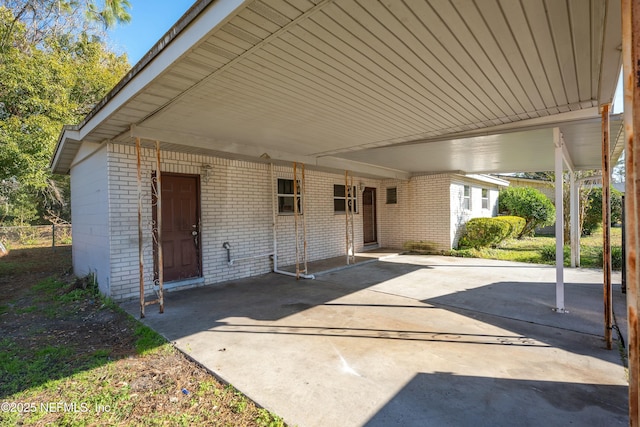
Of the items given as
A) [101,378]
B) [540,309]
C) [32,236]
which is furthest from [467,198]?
[32,236]

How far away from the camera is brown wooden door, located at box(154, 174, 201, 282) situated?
230 inches

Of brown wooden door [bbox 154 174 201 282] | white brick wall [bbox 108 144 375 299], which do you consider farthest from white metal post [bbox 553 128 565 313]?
brown wooden door [bbox 154 174 201 282]

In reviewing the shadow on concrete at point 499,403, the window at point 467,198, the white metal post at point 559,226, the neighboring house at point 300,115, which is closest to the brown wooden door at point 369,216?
the neighboring house at point 300,115

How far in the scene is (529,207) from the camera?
13789 mm

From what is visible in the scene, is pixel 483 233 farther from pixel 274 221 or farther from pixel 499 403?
pixel 499 403

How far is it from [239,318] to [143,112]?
9.66 ft

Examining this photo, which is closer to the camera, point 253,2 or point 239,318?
point 253,2

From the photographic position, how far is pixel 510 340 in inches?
138

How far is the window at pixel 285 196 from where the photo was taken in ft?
26.4

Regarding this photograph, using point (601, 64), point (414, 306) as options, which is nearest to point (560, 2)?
point (601, 64)

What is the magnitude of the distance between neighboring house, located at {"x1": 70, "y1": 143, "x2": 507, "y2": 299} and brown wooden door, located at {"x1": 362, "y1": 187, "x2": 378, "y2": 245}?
0.58 meters

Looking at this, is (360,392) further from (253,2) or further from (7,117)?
(7,117)

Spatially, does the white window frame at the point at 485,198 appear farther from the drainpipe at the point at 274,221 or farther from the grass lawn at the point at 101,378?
the grass lawn at the point at 101,378

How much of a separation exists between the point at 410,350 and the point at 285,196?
5.54 metres
